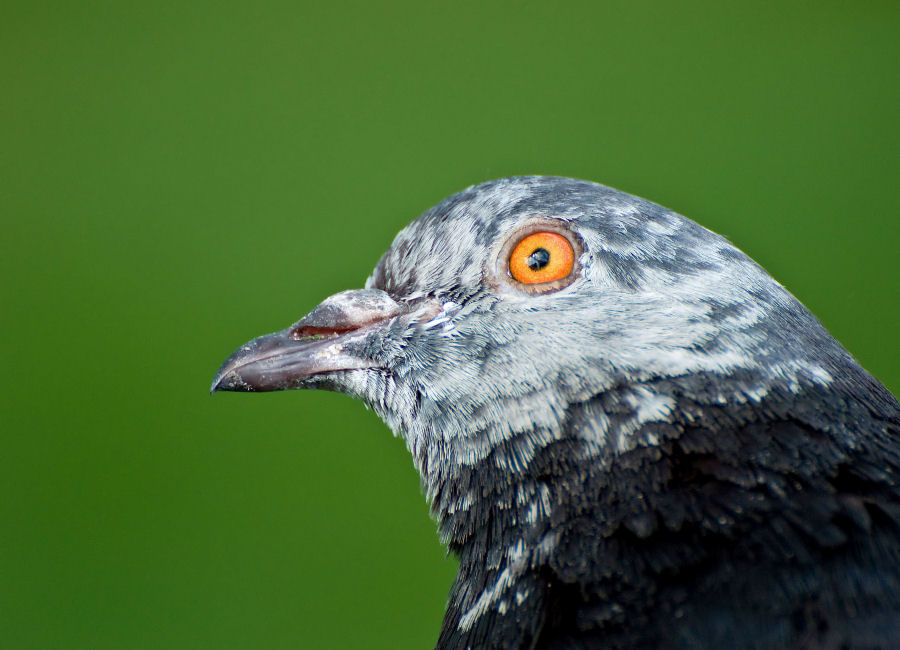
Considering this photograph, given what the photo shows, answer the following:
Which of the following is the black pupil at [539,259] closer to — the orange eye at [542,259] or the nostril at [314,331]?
the orange eye at [542,259]

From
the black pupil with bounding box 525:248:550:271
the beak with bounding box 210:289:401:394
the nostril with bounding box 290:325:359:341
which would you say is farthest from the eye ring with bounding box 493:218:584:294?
the nostril with bounding box 290:325:359:341

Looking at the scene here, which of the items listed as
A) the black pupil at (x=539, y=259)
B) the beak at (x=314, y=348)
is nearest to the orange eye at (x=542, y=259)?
the black pupil at (x=539, y=259)

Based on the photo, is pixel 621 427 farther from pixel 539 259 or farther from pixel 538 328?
pixel 539 259

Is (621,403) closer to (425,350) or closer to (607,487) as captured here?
(607,487)

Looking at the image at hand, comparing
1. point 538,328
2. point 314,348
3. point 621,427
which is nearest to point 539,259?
point 538,328

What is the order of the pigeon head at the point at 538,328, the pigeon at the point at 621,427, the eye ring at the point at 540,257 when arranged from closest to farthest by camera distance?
the pigeon at the point at 621,427
the pigeon head at the point at 538,328
the eye ring at the point at 540,257

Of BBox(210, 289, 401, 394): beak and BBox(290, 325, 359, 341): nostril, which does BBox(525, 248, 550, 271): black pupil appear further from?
BBox(290, 325, 359, 341): nostril

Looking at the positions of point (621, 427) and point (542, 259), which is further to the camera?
point (542, 259)
